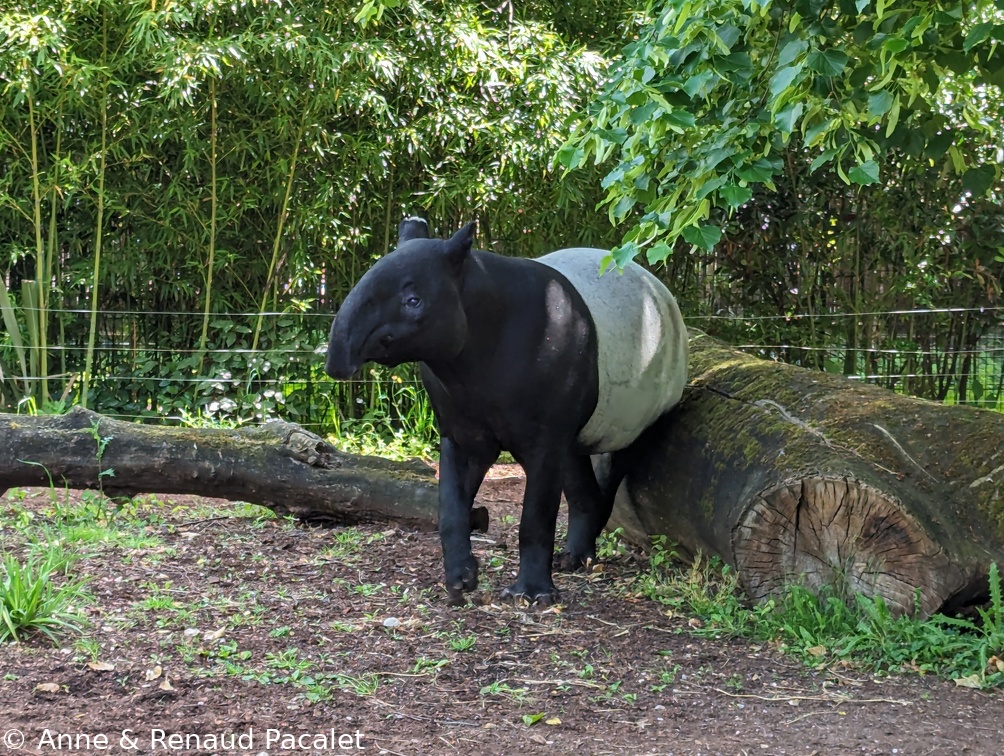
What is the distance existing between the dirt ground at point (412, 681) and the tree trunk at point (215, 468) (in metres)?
0.58

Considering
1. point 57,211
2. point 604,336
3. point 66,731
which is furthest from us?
point 57,211

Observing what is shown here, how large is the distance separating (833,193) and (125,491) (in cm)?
577

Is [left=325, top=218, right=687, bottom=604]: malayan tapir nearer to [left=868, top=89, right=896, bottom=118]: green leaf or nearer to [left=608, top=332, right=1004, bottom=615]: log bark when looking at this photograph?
[left=608, top=332, right=1004, bottom=615]: log bark

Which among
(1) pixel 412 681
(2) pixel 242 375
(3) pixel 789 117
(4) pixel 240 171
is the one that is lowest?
(1) pixel 412 681

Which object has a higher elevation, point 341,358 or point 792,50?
point 792,50

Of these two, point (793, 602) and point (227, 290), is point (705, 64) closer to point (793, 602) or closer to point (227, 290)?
point (793, 602)

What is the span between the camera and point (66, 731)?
9.04 ft

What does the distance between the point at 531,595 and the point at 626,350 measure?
105 cm

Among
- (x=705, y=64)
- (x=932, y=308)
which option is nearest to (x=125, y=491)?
(x=705, y=64)

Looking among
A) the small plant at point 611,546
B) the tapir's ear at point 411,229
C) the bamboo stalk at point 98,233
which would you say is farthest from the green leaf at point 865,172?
the bamboo stalk at point 98,233

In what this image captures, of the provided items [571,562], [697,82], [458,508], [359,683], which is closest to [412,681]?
[359,683]

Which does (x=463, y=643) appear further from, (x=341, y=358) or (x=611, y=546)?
(x=611, y=546)

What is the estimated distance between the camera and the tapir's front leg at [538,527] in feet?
13.4

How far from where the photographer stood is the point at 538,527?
4137 millimetres
